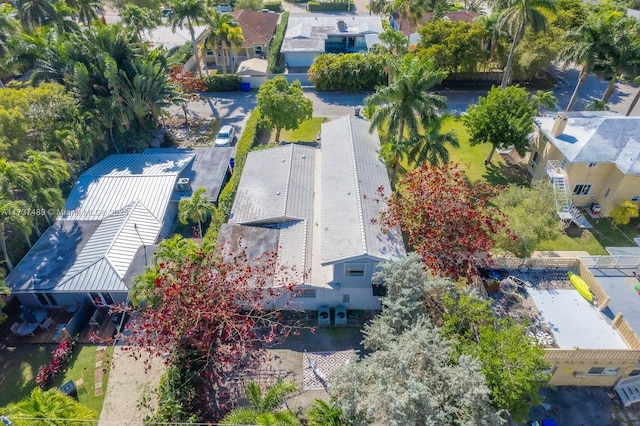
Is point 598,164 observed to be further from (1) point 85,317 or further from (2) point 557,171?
(1) point 85,317

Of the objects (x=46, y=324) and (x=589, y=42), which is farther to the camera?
(x=589, y=42)

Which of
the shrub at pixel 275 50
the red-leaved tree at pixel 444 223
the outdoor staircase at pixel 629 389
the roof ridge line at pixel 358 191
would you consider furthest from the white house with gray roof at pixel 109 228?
the outdoor staircase at pixel 629 389

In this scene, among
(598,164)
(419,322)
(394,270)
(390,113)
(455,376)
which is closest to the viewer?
(455,376)

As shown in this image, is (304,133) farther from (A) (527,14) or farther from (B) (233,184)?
(A) (527,14)

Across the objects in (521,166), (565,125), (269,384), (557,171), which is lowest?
(269,384)

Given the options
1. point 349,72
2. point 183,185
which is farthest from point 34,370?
point 349,72

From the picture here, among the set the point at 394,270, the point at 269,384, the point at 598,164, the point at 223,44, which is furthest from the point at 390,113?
the point at 223,44

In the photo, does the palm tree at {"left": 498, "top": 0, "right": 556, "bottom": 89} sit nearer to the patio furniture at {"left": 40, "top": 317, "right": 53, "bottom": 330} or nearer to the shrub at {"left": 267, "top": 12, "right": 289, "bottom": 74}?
the shrub at {"left": 267, "top": 12, "right": 289, "bottom": 74}
